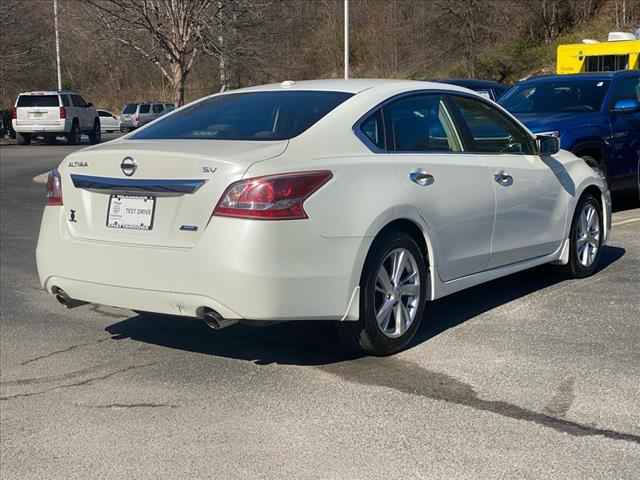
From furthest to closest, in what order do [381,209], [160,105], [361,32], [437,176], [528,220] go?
[361,32] → [160,105] → [528,220] → [437,176] → [381,209]

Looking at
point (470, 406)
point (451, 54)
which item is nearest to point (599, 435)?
point (470, 406)

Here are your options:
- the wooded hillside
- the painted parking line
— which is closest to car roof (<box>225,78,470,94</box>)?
the painted parking line

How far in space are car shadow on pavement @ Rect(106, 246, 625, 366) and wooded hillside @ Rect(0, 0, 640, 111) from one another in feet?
64.4

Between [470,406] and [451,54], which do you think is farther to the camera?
[451,54]

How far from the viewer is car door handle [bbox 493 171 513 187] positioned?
6431 millimetres

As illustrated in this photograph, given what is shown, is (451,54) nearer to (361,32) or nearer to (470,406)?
(361,32)

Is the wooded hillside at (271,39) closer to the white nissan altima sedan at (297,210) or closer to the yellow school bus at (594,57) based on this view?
the yellow school bus at (594,57)

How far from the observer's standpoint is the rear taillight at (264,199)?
491 cm

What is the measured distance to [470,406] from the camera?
4758mm

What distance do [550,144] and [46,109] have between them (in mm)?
29723

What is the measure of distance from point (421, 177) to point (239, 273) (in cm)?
139

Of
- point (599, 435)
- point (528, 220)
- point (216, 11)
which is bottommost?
point (599, 435)

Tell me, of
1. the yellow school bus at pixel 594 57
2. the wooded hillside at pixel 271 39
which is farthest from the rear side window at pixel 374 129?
the wooded hillside at pixel 271 39

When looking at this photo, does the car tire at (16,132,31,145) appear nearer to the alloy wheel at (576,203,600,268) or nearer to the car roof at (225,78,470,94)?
the alloy wheel at (576,203,600,268)
